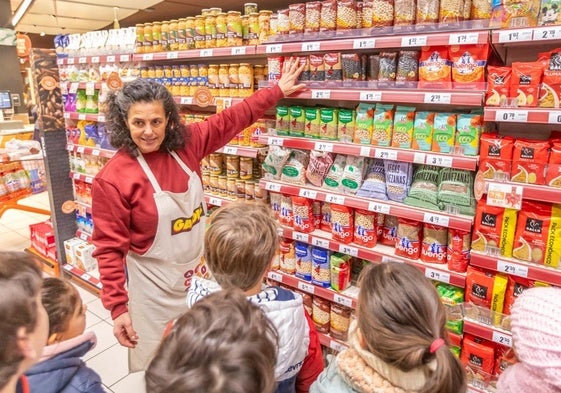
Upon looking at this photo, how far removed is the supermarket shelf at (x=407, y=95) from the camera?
1.96 m

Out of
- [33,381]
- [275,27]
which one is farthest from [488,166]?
[33,381]

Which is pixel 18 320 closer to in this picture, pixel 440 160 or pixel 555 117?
pixel 440 160

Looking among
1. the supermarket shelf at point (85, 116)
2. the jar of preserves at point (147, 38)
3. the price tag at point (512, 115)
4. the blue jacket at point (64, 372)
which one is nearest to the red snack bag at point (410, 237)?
the price tag at point (512, 115)

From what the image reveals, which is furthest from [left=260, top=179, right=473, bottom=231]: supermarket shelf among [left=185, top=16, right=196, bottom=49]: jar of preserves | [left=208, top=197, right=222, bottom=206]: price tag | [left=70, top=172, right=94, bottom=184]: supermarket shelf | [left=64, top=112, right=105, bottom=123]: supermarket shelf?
[left=70, top=172, right=94, bottom=184]: supermarket shelf

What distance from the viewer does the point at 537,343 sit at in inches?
45.7

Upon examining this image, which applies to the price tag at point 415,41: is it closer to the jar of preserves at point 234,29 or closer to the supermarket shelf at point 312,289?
the jar of preserves at point 234,29

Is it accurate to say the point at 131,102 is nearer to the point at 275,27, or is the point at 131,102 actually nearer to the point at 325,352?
the point at 275,27

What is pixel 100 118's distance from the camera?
12.7 ft

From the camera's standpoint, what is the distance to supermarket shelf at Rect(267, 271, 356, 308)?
2.62 metres

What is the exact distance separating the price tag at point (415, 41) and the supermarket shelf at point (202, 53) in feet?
3.24

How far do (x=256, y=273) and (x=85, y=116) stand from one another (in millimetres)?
3264

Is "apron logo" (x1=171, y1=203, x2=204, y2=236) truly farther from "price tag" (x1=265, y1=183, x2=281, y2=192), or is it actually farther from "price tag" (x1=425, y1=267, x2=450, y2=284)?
"price tag" (x1=425, y1=267, x2=450, y2=284)

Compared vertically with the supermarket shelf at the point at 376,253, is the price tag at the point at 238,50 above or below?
above

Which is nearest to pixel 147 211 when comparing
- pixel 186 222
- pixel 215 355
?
pixel 186 222
